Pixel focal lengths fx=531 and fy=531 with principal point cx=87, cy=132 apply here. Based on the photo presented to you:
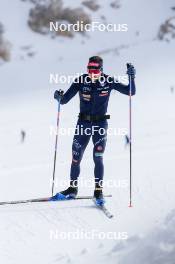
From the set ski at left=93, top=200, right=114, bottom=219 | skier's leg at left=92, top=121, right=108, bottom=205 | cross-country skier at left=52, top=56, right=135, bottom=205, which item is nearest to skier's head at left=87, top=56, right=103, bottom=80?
cross-country skier at left=52, top=56, right=135, bottom=205

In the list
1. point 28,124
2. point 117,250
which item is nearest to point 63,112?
point 28,124

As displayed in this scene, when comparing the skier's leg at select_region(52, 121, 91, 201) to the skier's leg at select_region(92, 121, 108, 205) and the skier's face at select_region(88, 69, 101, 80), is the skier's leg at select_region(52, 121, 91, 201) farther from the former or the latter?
the skier's face at select_region(88, 69, 101, 80)

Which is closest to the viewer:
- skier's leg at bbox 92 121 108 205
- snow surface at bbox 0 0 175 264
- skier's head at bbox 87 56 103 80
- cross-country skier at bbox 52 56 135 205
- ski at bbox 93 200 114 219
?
snow surface at bbox 0 0 175 264

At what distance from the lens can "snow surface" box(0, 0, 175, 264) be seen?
675 centimetres

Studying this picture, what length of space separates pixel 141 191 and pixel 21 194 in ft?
7.85

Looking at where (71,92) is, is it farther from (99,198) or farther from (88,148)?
(88,148)

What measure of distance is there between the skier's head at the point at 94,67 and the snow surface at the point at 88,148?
208cm

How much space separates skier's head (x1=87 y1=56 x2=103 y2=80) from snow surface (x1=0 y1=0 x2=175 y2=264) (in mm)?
2078

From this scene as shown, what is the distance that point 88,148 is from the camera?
56.7 ft

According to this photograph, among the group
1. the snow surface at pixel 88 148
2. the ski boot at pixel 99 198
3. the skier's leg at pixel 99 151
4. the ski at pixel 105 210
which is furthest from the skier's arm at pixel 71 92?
the ski at pixel 105 210

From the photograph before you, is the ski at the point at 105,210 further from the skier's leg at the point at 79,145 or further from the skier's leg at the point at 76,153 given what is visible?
the skier's leg at the point at 79,145

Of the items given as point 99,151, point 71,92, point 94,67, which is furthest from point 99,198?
point 94,67

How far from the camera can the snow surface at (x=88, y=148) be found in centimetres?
675

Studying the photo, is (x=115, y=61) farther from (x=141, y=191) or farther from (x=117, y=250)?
(x=117, y=250)
